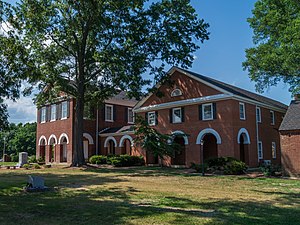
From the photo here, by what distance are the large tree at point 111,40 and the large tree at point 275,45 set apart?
5.54 meters

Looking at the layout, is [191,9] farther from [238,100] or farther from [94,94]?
[94,94]

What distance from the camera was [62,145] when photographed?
121 ft

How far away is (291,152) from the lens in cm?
1925

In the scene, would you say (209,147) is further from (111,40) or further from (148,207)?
(148,207)

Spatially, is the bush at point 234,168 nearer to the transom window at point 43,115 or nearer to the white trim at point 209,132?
the white trim at point 209,132

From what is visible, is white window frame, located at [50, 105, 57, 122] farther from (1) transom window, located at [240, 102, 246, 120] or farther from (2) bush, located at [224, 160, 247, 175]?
(2) bush, located at [224, 160, 247, 175]

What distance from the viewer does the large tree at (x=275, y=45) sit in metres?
23.7

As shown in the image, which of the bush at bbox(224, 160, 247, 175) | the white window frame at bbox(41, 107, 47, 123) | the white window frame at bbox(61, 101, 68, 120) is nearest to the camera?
the bush at bbox(224, 160, 247, 175)

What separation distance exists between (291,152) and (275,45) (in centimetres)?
1186

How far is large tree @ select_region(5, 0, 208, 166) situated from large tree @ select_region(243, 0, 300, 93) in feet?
18.2

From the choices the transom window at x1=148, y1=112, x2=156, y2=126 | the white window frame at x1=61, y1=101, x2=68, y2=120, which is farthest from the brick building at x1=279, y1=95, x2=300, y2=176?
the white window frame at x1=61, y1=101, x2=68, y2=120

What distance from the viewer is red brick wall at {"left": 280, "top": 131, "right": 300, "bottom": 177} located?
18.9 m

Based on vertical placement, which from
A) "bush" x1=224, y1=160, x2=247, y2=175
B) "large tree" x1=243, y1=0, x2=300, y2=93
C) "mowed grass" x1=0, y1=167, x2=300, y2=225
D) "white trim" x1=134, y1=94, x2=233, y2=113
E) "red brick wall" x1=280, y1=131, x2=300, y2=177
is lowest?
"mowed grass" x1=0, y1=167, x2=300, y2=225

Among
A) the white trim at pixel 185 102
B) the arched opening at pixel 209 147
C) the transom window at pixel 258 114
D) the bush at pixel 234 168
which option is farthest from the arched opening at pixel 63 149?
the bush at pixel 234 168
